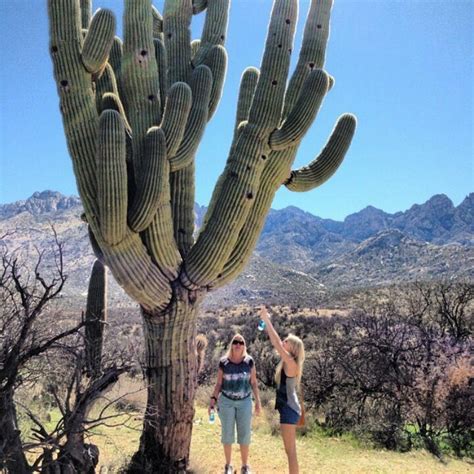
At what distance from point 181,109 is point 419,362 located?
7136mm

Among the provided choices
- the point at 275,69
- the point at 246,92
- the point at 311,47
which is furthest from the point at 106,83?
the point at 311,47

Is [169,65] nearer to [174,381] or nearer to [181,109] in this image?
[181,109]

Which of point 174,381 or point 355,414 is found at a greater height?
point 174,381

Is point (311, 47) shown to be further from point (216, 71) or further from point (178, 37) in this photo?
point (178, 37)

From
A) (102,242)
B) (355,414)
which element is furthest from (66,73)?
(355,414)

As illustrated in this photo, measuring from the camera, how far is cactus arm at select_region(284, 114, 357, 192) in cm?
686

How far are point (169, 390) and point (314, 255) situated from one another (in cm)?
17827

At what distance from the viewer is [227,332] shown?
70.9 ft

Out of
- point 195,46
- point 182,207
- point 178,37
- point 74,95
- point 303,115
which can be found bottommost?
point 182,207

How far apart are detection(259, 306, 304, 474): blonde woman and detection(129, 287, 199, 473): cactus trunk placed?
1.17m

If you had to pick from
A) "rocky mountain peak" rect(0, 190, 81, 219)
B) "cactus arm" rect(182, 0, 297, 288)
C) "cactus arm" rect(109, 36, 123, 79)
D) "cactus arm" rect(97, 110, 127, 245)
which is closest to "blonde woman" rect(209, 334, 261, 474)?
"cactus arm" rect(182, 0, 297, 288)

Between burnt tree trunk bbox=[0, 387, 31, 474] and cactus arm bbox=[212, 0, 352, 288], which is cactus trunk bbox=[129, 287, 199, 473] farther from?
burnt tree trunk bbox=[0, 387, 31, 474]

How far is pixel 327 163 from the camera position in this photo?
690 cm

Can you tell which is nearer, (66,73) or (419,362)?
(66,73)
